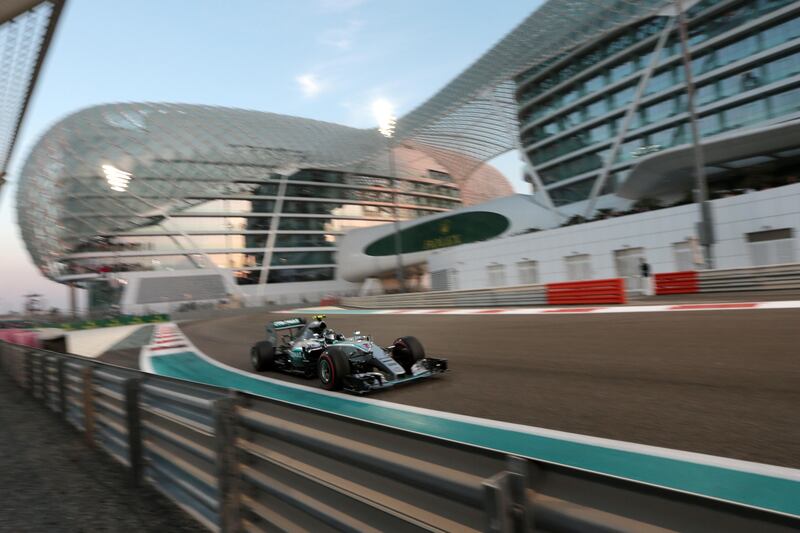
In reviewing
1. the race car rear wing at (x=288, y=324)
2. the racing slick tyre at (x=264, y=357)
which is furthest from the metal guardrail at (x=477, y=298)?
the racing slick tyre at (x=264, y=357)

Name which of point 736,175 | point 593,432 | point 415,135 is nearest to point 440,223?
point 415,135

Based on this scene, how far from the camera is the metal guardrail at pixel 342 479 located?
1.03 m

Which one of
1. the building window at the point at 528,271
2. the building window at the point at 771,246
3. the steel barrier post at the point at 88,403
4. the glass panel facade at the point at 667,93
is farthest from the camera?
the building window at the point at 528,271

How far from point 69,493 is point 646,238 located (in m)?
24.2

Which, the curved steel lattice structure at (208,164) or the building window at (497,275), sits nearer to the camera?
the building window at (497,275)

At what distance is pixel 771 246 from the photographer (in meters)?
18.5

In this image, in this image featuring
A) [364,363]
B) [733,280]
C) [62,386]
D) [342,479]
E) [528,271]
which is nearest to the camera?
[342,479]

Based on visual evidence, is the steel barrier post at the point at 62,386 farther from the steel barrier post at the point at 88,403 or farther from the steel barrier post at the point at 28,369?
the steel barrier post at the point at 28,369

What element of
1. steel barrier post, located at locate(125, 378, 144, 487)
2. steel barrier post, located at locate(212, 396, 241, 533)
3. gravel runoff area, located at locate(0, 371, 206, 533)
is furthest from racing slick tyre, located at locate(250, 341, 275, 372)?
steel barrier post, located at locate(212, 396, 241, 533)

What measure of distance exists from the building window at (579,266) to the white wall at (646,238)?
236 millimetres

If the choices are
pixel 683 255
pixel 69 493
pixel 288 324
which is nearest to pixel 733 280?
pixel 683 255

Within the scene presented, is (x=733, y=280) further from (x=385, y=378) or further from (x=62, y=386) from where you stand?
(x=62, y=386)

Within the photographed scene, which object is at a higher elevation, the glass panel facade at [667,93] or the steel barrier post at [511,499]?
the glass panel facade at [667,93]

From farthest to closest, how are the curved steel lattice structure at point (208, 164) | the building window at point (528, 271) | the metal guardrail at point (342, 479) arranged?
the curved steel lattice structure at point (208, 164) < the building window at point (528, 271) < the metal guardrail at point (342, 479)
